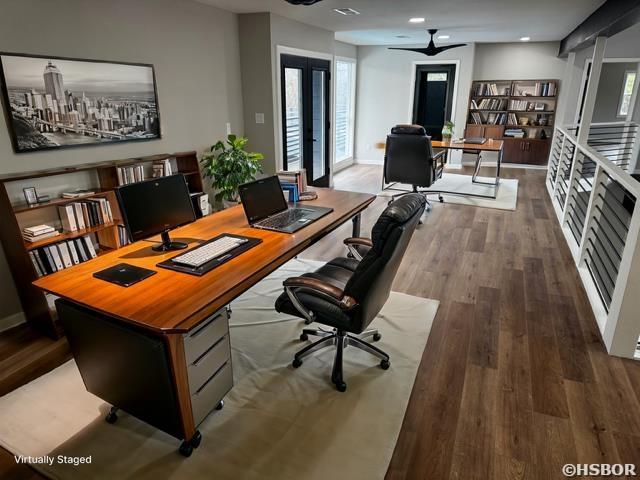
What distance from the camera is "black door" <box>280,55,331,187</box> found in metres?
5.34

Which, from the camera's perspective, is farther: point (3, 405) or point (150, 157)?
point (150, 157)

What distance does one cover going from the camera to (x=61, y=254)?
115 inches

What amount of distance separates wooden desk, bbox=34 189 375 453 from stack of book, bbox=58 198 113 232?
3.80 feet

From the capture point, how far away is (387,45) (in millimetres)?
8336

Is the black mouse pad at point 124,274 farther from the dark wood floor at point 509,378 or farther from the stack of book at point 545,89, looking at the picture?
the stack of book at point 545,89

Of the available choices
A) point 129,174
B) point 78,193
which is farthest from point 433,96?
point 78,193

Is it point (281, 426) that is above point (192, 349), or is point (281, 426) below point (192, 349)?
below

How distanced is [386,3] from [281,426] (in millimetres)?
4041

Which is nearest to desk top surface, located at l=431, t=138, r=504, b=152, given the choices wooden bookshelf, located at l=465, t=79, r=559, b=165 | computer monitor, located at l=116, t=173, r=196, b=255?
wooden bookshelf, located at l=465, t=79, r=559, b=165

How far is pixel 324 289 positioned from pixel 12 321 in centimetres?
242

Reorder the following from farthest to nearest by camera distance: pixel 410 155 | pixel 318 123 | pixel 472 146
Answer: pixel 318 123
pixel 472 146
pixel 410 155

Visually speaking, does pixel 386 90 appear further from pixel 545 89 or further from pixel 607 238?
pixel 607 238

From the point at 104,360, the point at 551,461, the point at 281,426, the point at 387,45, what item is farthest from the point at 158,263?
the point at 387,45

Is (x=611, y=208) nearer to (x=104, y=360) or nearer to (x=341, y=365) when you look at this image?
(x=341, y=365)
